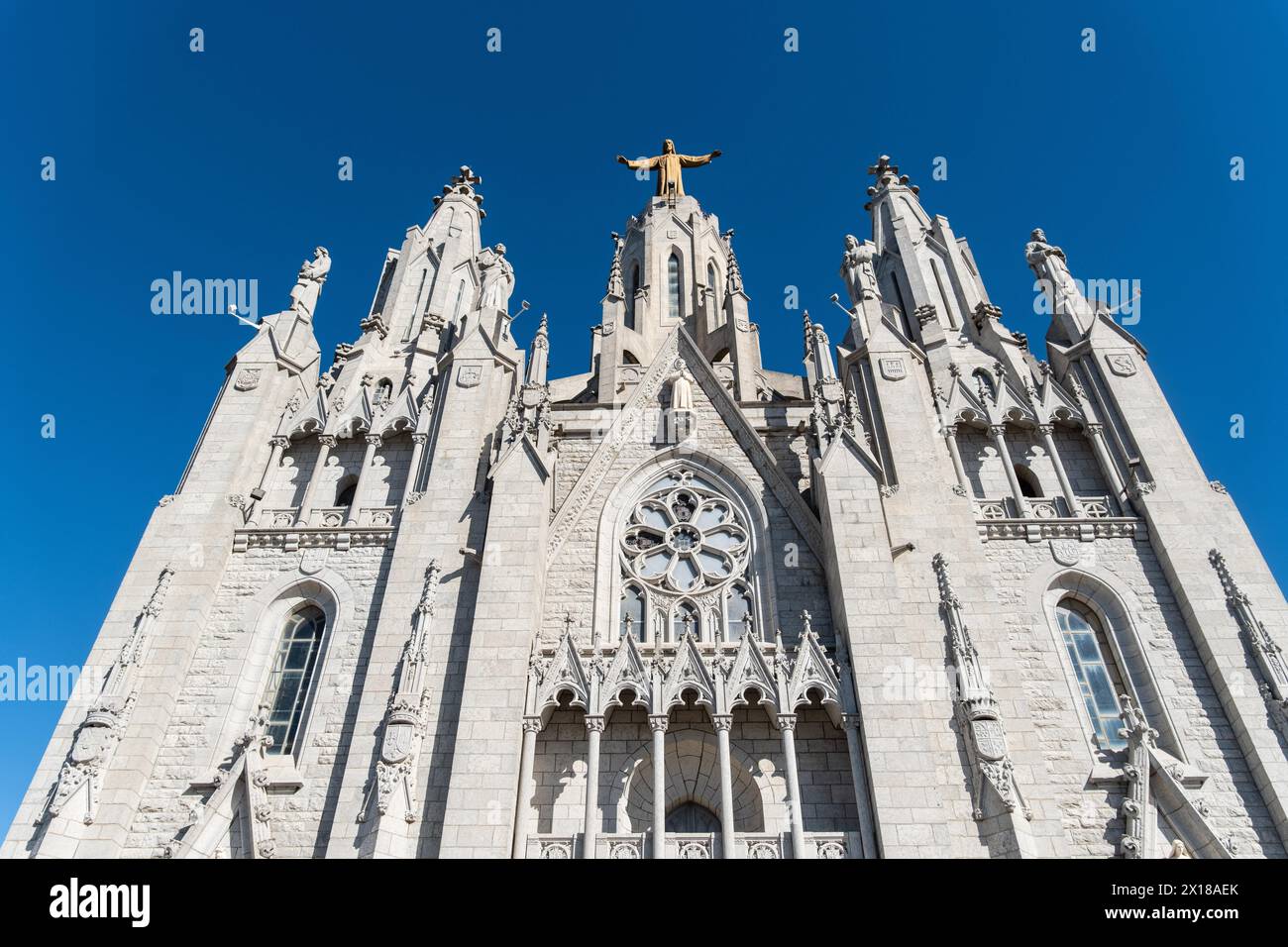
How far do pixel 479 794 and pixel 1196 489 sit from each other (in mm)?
16467

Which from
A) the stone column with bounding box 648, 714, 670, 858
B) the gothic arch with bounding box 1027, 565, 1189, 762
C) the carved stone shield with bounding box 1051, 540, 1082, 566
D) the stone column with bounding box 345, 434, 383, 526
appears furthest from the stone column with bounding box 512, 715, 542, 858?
the carved stone shield with bounding box 1051, 540, 1082, 566

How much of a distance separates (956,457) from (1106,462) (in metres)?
3.40

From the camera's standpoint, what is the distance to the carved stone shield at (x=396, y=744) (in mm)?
15195

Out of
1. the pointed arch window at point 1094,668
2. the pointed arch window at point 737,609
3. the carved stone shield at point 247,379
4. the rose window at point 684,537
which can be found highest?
the carved stone shield at point 247,379

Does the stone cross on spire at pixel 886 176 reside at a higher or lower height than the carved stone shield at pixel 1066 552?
higher

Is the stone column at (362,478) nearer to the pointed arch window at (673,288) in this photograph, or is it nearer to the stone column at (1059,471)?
the pointed arch window at (673,288)

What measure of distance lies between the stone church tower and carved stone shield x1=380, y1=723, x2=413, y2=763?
0.20ft

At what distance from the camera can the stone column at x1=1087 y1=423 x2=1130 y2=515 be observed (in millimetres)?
19828

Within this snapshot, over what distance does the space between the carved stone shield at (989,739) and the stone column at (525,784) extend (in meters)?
7.72

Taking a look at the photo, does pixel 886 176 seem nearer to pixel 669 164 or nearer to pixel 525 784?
pixel 669 164

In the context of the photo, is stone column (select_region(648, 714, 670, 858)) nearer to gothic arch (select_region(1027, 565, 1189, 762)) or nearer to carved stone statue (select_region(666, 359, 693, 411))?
→ gothic arch (select_region(1027, 565, 1189, 762))

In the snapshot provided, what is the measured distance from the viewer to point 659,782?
15.1 m

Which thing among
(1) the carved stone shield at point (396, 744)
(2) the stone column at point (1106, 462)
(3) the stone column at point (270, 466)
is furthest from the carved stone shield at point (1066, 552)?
(3) the stone column at point (270, 466)

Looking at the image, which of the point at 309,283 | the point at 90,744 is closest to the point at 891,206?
the point at 309,283
